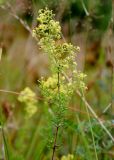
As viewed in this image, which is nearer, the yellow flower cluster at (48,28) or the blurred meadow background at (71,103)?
the yellow flower cluster at (48,28)

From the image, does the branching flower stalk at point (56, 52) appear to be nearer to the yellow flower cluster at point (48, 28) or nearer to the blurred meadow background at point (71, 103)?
the yellow flower cluster at point (48, 28)

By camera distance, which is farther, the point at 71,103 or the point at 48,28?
the point at 71,103

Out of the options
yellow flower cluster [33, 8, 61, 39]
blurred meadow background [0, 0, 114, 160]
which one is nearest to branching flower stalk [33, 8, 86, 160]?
yellow flower cluster [33, 8, 61, 39]

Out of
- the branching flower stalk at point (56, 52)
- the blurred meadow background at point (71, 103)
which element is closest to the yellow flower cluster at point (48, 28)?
the branching flower stalk at point (56, 52)

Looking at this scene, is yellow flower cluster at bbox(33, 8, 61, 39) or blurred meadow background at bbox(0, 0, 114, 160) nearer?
yellow flower cluster at bbox(33, 8, 61, 39)

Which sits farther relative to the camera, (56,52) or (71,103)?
(71,103)

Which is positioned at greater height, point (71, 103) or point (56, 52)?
point (71, 103)

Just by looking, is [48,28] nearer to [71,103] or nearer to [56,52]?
[56,52]

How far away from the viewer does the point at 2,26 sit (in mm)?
2980

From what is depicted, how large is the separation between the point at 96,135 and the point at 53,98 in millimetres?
521

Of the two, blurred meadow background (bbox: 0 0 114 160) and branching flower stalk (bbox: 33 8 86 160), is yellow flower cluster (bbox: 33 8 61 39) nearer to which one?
branching flower stalk (bbox: 33 8 86 160)

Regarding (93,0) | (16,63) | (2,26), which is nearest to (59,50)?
(93,0)

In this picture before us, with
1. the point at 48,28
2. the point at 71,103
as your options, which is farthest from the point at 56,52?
the point at 71,103

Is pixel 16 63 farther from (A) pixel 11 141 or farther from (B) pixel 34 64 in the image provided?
A: (A) pixel 11 141
